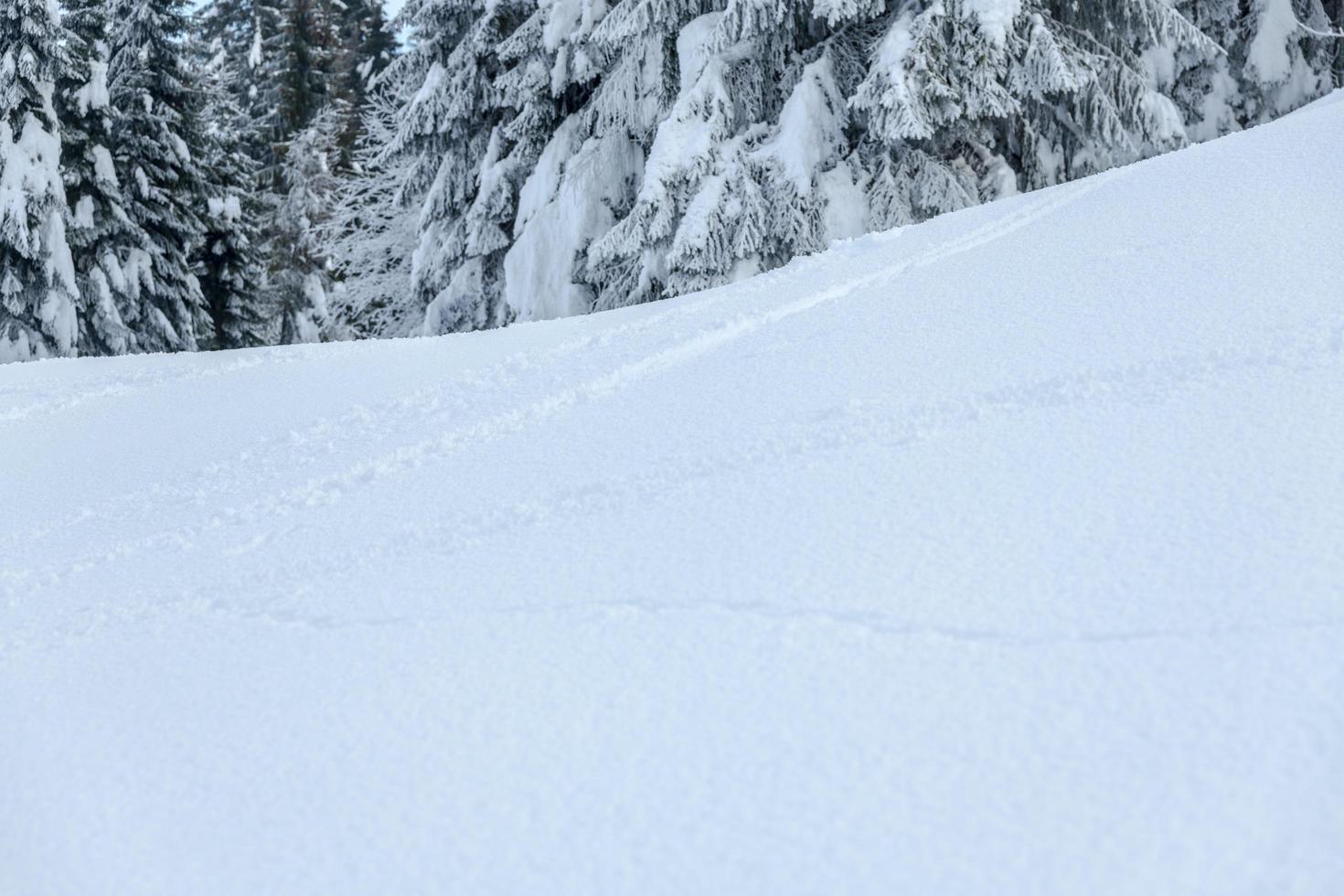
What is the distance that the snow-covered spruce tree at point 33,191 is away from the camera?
51.8 ft

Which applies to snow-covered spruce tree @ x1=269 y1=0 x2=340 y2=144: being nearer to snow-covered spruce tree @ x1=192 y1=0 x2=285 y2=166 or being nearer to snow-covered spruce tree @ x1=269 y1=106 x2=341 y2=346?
snow-covered spruce tree @ x1=192 y1=0 x2=285 y2=166

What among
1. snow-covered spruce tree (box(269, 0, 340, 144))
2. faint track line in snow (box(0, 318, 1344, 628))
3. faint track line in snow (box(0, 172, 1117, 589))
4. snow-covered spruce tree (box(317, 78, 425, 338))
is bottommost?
faint track line in snow (box(0, 318, 1344, 628))

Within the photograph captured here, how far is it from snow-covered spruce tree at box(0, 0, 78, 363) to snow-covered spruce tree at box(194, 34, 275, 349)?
2973 millimetres

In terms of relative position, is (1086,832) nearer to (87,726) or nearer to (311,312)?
(87,726)

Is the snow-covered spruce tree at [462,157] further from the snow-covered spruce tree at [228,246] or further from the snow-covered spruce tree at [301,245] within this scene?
the snow-covered spruce tree at [301,245]

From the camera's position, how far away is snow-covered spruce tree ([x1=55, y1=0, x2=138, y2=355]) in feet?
55.1

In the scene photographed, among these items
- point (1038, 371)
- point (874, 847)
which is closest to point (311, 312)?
point (1038, 371)

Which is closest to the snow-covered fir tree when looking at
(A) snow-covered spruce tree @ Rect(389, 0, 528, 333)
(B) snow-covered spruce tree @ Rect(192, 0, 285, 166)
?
(A) snow-covered spruce tree @ Rect(389, 0, 528, 333)

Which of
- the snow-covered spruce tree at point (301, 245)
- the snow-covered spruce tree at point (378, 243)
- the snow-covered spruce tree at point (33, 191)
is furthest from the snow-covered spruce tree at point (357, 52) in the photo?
the snow-covered spruce tree at point (33, 191)

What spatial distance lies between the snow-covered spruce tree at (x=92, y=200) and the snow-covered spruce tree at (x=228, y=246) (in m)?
1.90

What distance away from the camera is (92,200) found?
17156mm

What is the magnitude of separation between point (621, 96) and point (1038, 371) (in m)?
7.22

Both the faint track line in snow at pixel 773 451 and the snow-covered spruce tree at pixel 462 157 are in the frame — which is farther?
the snow-covered spruce tree at pixel 462 157

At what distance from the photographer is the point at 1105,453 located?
2566mm
